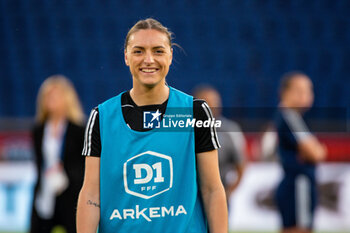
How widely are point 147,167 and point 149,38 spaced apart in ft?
1.74

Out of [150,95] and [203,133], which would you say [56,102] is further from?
[203,133]

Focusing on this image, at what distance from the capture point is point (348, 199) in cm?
757

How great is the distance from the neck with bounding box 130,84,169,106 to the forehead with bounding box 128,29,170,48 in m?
0.18

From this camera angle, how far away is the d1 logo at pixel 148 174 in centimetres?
248

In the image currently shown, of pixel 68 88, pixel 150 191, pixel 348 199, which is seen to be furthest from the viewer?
pixel 348 199

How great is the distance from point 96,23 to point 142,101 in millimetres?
7611

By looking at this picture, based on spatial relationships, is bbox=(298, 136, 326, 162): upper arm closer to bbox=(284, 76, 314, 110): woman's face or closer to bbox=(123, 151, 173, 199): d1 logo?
bbox=(284, 76, 314, 110): woman's face

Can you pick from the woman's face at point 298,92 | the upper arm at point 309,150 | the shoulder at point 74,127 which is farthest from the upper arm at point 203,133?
the woman's face at point 298,92

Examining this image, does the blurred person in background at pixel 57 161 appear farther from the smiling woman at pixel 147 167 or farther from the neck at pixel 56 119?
the smiling woman at pixel 147 167

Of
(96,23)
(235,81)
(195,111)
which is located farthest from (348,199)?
(195,111)

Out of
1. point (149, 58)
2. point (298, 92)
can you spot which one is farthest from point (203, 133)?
point (298, 92)

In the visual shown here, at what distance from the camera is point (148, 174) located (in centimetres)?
248

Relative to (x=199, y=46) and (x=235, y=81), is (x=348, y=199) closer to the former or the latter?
(x=235, y=81)

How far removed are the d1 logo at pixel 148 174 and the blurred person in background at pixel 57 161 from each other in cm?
260
